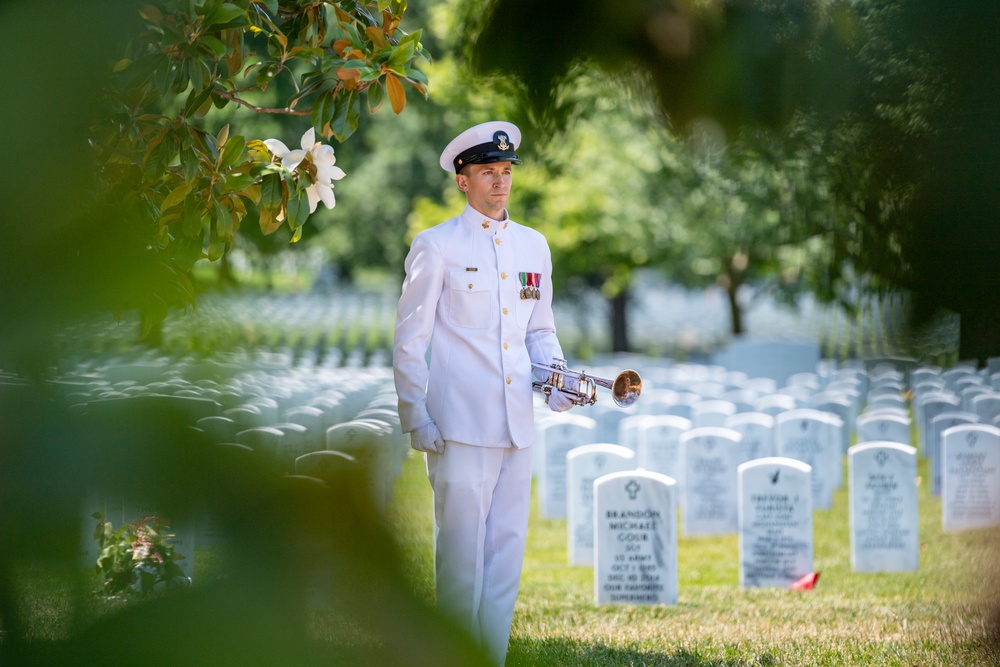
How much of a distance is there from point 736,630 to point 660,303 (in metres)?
34.9

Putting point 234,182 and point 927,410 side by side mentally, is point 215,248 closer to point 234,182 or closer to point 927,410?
point 234,182

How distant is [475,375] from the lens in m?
3.32

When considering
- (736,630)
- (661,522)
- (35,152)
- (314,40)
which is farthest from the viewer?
(661,522)

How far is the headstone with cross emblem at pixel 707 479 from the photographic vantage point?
8055 millimetres

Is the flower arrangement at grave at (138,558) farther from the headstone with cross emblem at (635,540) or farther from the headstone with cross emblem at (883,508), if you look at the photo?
the headstone with cross emblem at (883,508)

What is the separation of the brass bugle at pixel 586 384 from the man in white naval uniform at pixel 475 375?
71 millimetres

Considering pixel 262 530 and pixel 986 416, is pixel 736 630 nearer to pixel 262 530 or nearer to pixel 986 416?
pixel 986 416

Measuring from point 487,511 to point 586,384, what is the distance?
2.65 feet

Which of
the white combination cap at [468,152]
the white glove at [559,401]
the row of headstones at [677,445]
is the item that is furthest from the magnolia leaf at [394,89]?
the row of headstones at [677,445]

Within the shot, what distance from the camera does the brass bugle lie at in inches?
107

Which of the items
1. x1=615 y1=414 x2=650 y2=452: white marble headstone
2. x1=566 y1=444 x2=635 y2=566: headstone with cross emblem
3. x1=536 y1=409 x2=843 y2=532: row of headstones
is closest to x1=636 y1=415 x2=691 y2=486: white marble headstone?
x1=536 y1=409 x2=843 y2=532: row of headstones

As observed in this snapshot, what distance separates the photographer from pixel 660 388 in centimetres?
1298

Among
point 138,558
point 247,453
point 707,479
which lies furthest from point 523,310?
point 707,479

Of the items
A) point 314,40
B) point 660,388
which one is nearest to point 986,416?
point 660,388
